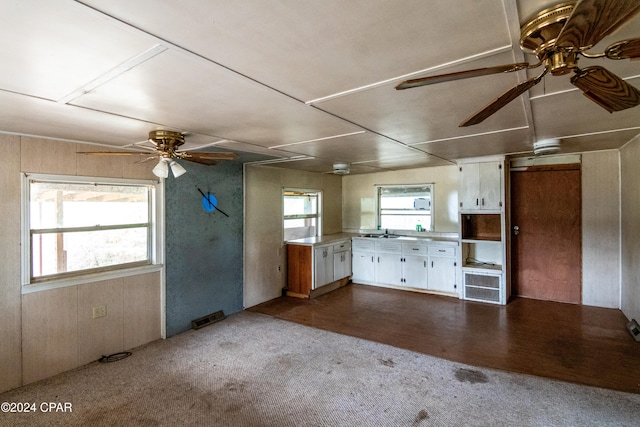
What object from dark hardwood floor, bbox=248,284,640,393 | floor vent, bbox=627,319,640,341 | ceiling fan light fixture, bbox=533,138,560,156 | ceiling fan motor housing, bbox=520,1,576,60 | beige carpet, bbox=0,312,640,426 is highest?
ceiling fan light fixture, bbox=533,138,560,156

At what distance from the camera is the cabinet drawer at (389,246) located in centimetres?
595

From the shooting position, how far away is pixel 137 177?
3.71m

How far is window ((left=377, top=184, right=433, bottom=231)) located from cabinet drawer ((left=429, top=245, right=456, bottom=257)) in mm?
779

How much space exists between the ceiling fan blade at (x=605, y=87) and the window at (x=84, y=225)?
402 cm

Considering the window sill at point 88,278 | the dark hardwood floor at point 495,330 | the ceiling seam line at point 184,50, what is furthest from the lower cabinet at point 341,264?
the ceiling seam line at point 184,50

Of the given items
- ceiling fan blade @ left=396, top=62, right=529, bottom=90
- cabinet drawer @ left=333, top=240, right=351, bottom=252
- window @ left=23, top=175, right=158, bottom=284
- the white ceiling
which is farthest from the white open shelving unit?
window @ left=23, top=175, right=158, bottom=284

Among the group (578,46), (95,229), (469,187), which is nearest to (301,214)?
(469,187)

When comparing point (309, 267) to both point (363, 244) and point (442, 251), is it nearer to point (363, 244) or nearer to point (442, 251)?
point (363, 244)

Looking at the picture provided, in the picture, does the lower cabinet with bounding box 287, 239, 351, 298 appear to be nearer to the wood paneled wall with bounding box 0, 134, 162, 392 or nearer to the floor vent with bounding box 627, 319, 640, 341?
the wood paneled wall with bounding box 0, 134, 162, 392

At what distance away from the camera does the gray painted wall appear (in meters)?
4.03

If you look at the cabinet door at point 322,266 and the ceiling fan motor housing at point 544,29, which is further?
the cabinet door at point 322,266

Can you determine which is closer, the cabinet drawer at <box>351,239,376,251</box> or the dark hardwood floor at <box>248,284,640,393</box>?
the dark hardwood floor at <box>248,284,640,393</box>

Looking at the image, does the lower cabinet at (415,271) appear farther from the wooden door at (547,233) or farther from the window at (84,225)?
the window at (84,225)

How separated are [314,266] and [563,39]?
15.6 ft
